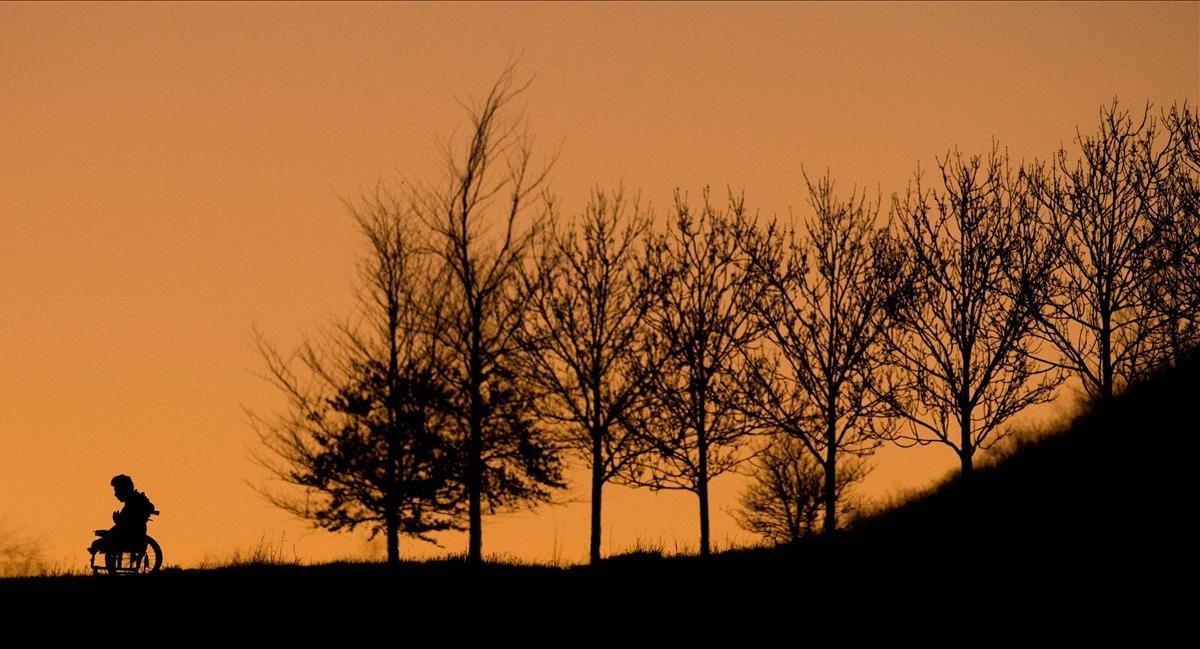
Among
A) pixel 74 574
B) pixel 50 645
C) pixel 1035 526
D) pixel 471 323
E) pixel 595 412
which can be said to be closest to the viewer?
pixel 50 645

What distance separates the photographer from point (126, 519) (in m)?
19.7

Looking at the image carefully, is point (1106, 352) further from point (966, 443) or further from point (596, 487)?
point (596, 487)

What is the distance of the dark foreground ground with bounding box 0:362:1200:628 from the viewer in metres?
14.1

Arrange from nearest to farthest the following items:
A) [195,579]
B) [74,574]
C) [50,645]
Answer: [50,645] → [195,579] → [74,574]

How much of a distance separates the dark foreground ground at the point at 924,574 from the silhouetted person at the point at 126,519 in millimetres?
846

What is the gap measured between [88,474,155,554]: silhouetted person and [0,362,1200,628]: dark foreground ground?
85 centimetres

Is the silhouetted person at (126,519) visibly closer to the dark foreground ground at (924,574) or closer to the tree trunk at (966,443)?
the dark foreground ground at (924,574)

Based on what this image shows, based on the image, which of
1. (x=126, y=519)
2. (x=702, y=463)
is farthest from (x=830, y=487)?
(x=126, y=519)

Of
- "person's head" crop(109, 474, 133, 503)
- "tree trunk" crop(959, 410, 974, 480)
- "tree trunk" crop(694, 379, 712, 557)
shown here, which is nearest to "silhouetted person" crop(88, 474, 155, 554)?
"person's head" crop(109, 474, 133, 503)

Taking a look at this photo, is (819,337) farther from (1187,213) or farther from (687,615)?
(687,615)

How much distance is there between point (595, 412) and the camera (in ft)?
90.5

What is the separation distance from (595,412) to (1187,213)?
1449cm

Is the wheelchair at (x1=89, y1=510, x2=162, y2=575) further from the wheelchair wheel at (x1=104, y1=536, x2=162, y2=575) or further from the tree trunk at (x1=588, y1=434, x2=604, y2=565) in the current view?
the tree trunk at (x1=588, y1=434, x2=604, y2=565)

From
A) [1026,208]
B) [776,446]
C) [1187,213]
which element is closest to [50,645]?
[1026,208]
